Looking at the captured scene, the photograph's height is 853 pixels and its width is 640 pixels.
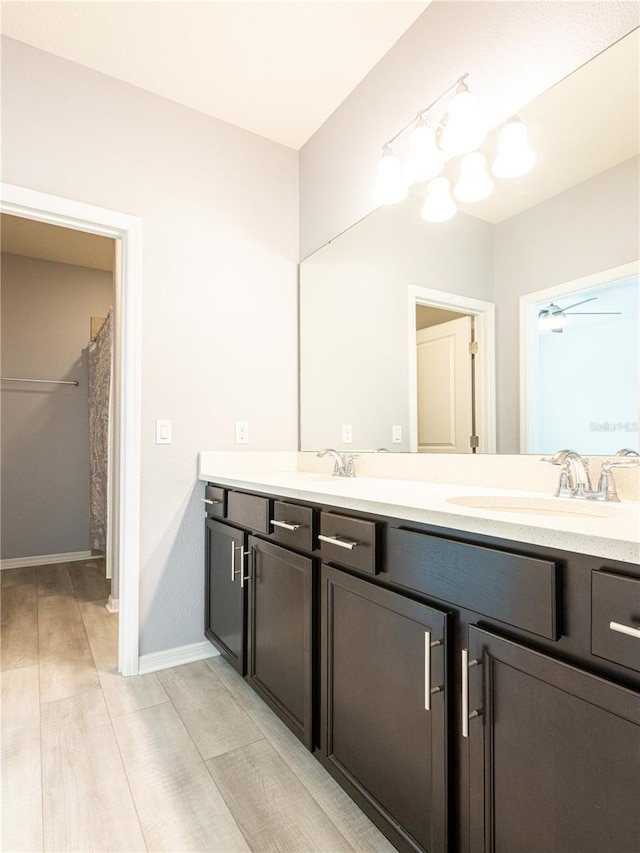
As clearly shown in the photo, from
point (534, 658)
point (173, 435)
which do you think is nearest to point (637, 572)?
point (534, 658)

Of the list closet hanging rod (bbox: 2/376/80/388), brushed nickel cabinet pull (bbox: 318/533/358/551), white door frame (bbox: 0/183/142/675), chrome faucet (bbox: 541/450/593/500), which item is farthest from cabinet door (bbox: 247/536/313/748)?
closet hanging rod (bbox: 2/376/80/388)

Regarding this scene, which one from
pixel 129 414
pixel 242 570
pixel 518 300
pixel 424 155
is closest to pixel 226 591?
pixel 242 570

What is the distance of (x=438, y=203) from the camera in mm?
1747

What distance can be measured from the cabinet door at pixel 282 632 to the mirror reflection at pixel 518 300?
2.26 feet

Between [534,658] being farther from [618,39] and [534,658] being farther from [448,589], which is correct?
[618,39]

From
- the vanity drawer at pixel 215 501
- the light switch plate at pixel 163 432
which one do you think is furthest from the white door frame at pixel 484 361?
the light switch plate at pixel 163 432

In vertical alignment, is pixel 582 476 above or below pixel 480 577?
above

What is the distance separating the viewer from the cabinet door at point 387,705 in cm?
93

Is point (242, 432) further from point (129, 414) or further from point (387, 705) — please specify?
point (387, 705)

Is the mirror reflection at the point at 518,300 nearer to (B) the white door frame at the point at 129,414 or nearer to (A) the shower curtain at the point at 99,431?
(B) the white door frame at the point at 129,414

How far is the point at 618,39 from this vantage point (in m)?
1.19

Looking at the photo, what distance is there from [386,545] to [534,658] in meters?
0.40

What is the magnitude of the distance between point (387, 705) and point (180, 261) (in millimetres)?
1961

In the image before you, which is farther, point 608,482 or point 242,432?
point 242,432
